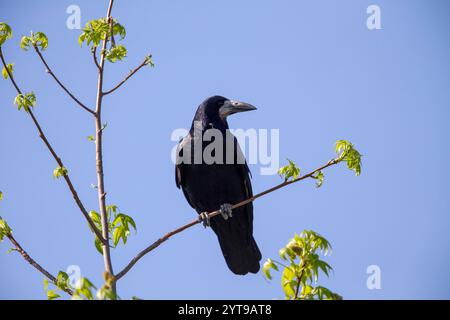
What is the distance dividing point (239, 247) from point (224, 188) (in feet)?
2.31

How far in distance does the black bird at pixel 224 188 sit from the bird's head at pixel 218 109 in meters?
0.10

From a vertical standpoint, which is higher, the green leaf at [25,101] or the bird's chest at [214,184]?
the green leaf at [25,101]

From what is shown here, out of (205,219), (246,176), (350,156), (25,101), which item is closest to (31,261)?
(25,101)

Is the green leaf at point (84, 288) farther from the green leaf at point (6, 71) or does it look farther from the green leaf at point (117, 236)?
the green leaf at point (6, 71)

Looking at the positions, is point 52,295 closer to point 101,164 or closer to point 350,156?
point 101,164

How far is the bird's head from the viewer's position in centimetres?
796

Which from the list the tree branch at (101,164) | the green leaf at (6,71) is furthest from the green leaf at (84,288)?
the green leaf at (6,71)

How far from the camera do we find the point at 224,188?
24.6 ft

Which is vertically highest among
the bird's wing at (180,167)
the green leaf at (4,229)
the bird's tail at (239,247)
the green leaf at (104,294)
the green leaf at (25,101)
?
the green leaf at (25,101)

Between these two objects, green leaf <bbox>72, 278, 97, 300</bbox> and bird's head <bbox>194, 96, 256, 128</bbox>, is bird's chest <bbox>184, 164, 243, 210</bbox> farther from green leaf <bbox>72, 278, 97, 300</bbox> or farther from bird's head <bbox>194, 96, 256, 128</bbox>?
green leaf <bbox>72, 278, 97, 300</bbox>

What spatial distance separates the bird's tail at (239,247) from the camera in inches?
301
